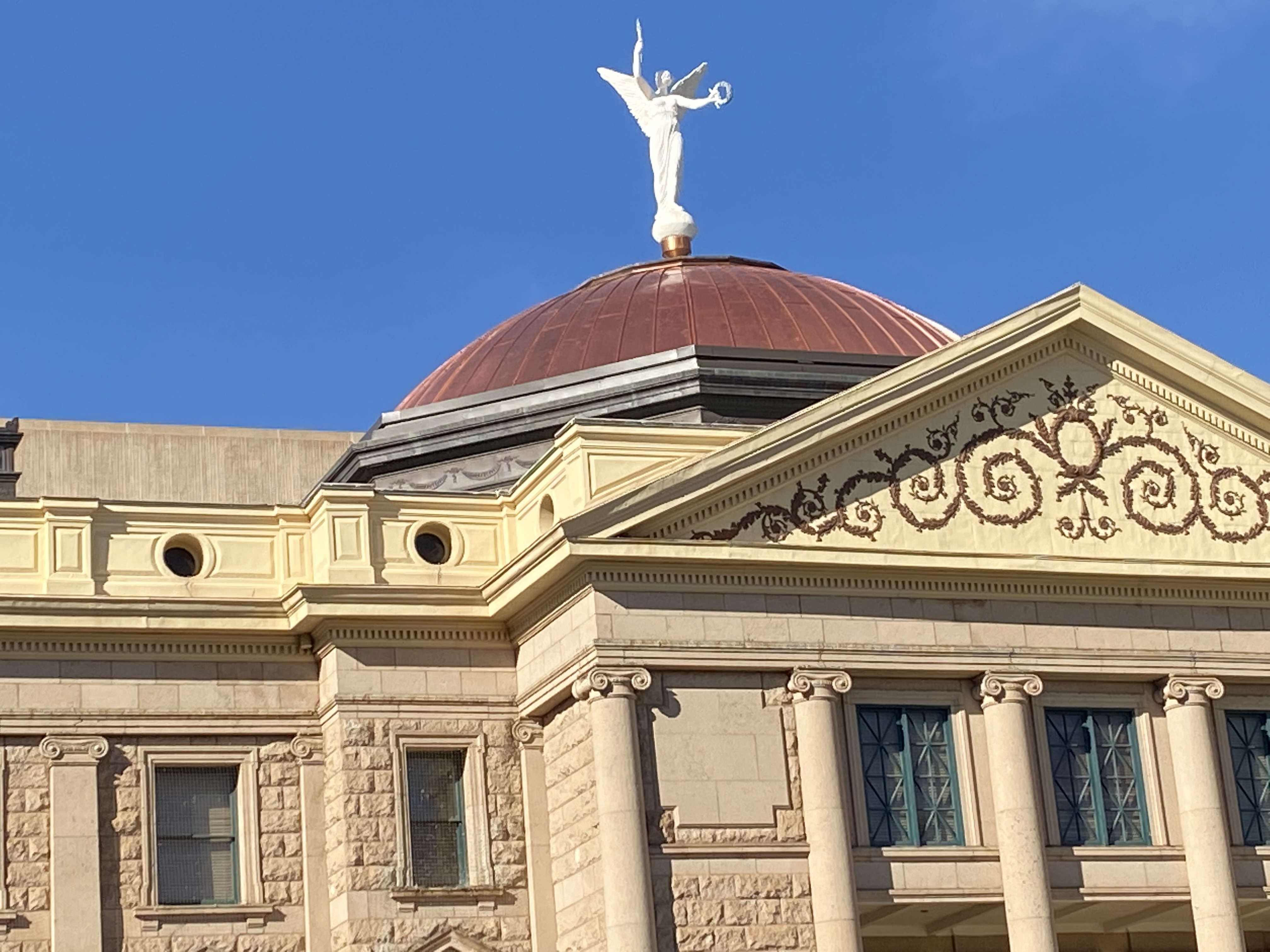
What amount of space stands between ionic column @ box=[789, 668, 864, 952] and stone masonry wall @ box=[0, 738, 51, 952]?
7.95m

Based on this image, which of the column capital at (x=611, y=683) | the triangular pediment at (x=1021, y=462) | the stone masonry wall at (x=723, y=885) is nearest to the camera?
the stone masonry wall at (x=723, y=885)

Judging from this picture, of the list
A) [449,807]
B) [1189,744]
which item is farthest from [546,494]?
[1189,744]

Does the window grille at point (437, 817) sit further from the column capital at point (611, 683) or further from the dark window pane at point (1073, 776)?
the dark window pane at point (1073, 776)

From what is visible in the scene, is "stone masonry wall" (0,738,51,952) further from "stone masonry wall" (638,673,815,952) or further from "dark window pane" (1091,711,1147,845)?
"dark window pane" (1091,711,1147,845)

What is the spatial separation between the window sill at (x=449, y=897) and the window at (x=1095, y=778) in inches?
244

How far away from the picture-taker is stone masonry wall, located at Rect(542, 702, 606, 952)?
1073 inches

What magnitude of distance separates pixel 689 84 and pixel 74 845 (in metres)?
14.9

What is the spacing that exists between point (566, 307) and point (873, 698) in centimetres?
980

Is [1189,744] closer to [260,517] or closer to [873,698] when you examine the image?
[873,698]

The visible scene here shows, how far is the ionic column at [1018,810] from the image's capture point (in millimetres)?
27750

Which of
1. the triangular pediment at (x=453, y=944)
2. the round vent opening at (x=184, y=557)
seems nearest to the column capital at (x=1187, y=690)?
the triangular pediment at (x=453, y=944)

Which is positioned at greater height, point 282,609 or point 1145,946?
point 282,609

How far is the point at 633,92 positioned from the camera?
1468 inches

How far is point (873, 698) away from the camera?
93.2ft
